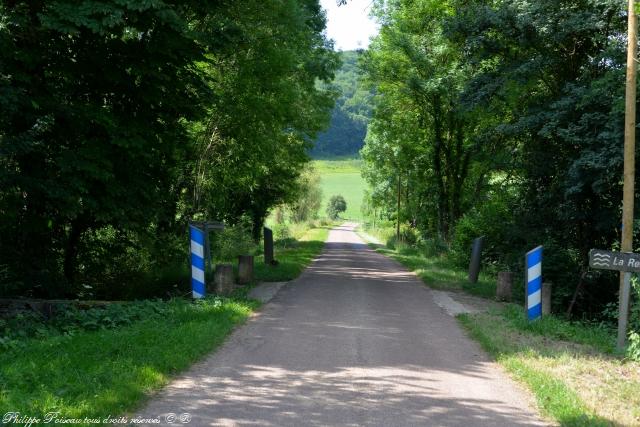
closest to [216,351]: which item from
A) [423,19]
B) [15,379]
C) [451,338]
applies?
[15,379]

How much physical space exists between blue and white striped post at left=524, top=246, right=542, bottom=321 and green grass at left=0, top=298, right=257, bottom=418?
517cm

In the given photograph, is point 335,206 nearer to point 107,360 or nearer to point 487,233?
point 487,233

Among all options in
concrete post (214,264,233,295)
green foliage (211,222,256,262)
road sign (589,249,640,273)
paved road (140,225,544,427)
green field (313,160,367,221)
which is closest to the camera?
paved road (140,225,544,427)

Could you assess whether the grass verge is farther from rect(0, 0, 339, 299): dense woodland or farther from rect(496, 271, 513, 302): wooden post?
rect(0, 0, 339, 299): dense woodland

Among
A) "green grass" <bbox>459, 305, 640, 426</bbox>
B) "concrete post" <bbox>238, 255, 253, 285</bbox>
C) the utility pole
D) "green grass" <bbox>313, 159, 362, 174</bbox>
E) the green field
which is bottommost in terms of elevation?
"green grass" <bbox>459, 305, 640, 426</bbox>

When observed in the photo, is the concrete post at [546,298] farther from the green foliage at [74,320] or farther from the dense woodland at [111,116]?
the dense woodland at [111,116]

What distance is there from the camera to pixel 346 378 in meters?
6.41

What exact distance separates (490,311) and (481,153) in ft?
32.0

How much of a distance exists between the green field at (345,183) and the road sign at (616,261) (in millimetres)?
129274

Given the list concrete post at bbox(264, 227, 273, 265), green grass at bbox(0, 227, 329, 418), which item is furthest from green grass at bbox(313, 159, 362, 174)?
green grass at bbox(0, 227, 329, 418)

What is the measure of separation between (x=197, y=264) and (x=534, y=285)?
6.18 meters

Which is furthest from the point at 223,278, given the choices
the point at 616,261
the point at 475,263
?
the point at 475,263

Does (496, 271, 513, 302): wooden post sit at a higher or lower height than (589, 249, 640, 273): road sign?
lower

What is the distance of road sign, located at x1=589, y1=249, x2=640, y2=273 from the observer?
828 cm
